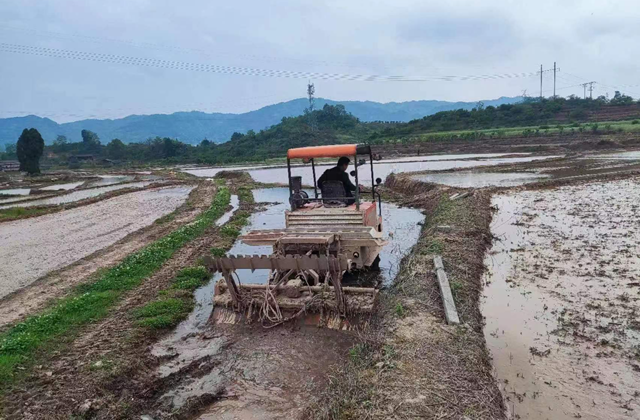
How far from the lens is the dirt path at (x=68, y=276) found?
31.9 ft

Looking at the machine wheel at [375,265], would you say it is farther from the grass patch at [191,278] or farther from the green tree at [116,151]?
the green tree at [116,151]

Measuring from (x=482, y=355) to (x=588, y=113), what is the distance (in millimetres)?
79795

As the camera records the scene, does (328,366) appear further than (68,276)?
No

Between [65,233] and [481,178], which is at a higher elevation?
[481,178]

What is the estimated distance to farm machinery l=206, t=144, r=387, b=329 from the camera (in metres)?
7.53

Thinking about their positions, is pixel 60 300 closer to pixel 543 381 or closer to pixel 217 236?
pixel 217 236

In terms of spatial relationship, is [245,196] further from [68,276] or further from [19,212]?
[68,276]

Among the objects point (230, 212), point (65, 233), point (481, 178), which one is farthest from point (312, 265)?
point (481, 178)

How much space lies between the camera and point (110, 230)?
64.0 feet

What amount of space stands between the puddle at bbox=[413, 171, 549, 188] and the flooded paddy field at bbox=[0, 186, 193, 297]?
16.9 meters

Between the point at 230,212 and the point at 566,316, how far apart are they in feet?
59.3

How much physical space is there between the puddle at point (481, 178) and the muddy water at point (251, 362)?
19283mm

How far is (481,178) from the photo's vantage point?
94.5 feet

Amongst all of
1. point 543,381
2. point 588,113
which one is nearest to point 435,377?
point 543,381
